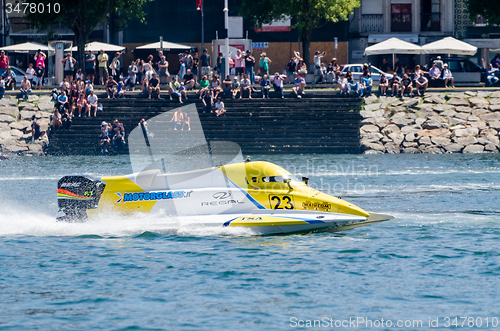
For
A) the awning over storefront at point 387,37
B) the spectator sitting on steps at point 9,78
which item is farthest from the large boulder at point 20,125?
the awning over storefront at point 387,37

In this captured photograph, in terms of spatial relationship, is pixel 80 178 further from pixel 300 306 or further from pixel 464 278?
pixel 464 278

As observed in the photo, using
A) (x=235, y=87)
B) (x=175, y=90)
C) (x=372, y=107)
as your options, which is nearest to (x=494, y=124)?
(x=372, y=107)

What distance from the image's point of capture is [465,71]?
39.2 m

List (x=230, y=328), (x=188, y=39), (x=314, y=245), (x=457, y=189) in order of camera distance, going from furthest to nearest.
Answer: (x=188, y=39) → (x=457, y=189) → (x=314, y=245) → (x=230, y=328)

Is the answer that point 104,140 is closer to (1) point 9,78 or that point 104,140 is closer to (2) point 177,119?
(2) point 177,119

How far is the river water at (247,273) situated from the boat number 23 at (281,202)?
69 cm

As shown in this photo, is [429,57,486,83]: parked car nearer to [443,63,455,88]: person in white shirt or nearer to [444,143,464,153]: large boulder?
[443,63,455,88]: person in white shirt

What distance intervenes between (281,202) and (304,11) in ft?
95.4

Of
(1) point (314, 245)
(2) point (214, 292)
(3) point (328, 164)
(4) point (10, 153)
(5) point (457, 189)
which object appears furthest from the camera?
(4) point (10, 153)

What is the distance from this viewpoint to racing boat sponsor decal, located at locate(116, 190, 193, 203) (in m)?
14.9

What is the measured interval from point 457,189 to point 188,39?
31.7 m

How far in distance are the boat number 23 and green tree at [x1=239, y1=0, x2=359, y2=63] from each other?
28.3 metres

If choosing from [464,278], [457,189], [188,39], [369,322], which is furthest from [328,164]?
[188,39]

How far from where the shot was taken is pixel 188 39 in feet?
163
